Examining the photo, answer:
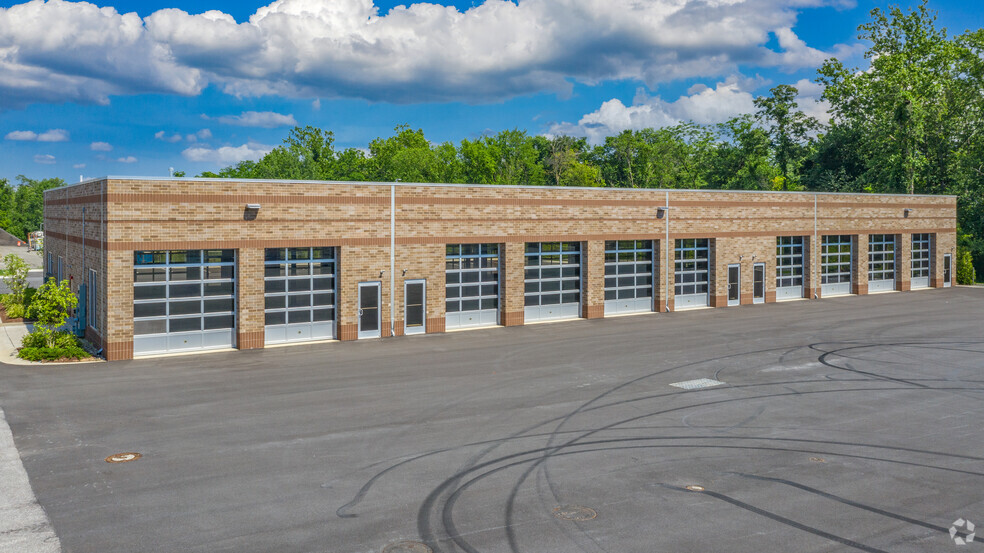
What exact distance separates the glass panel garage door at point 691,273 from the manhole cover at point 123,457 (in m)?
26.2

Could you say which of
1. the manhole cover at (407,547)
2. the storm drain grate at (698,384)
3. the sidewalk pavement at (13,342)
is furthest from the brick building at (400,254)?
the manhole cover at (407,547)

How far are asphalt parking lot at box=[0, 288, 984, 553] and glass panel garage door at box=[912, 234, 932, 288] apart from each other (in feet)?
77.4

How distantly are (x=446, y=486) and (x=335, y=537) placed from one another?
2275 mm

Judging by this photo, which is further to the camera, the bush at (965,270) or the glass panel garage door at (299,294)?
the bush at (965,270)

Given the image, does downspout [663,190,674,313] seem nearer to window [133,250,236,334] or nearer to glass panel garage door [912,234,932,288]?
window [133,250,236,334]

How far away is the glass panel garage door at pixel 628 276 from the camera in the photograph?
107 feet

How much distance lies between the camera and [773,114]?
225ft

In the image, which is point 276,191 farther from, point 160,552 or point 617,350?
point 160,552

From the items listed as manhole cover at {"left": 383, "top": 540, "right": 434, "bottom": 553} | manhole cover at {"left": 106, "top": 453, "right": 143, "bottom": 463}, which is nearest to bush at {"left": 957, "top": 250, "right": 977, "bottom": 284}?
manhole cover at {"left": 383, "top": 540, "right": 434, "bottom": 553}

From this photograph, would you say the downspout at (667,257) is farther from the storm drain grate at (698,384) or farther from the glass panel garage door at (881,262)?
the glass panel garage door at (881,262)

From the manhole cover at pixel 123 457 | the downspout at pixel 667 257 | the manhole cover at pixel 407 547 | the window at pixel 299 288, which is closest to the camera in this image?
the manhole cover at pixel 407 547

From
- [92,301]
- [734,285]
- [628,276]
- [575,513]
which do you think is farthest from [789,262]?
[92,301]

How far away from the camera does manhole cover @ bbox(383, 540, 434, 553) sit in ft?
29.2

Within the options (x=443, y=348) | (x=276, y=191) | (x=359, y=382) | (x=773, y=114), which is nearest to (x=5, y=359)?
(x=276, y=191)
